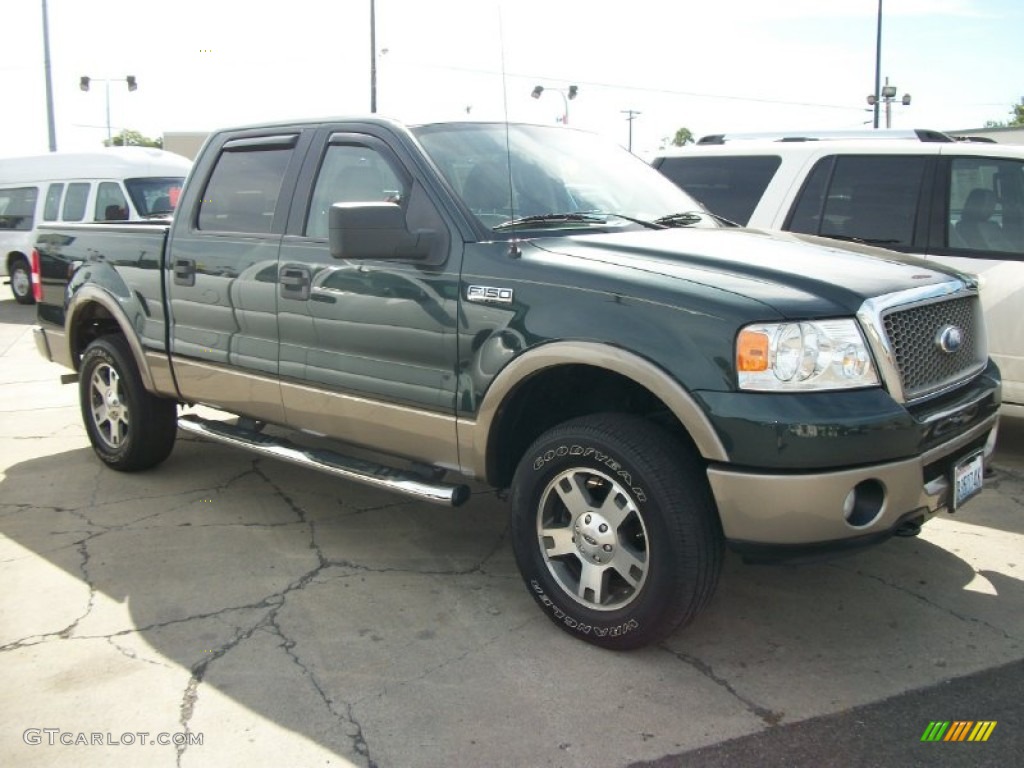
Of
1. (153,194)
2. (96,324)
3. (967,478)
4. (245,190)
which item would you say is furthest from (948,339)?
(153,194)

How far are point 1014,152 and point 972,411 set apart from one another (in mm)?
2804

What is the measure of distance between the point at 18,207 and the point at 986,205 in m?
15.8

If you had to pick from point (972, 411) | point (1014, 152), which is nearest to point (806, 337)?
point (972, 411)

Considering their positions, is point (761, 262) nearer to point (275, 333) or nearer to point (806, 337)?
point (806, 337)

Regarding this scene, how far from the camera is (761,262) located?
11.2ft

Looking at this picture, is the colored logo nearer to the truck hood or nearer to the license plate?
the license plate

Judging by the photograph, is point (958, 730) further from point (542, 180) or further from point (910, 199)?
point (910, 199)

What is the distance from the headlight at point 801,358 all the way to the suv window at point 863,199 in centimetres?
307

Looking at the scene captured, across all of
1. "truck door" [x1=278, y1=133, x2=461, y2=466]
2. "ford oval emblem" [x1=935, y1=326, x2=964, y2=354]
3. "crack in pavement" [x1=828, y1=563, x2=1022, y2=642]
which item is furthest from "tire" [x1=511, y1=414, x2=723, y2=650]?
"crack in pavement" [x1=828, y1=563, x2=1022, y2=642]

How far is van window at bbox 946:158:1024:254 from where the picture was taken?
18.2 feet

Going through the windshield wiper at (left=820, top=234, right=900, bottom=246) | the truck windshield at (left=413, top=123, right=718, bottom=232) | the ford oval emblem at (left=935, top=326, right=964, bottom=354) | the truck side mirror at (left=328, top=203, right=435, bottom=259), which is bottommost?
the ford oval emblem at (left=935, top=326, right=964, bottom=354)

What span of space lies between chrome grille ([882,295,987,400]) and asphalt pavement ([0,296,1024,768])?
36.7 inches

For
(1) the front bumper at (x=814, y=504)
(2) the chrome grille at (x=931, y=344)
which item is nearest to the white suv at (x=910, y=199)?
(2) the chrome grille at (x=931, y=344)

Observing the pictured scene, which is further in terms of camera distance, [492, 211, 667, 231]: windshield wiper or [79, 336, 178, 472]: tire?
[79, 336, 178, 472]: tire
